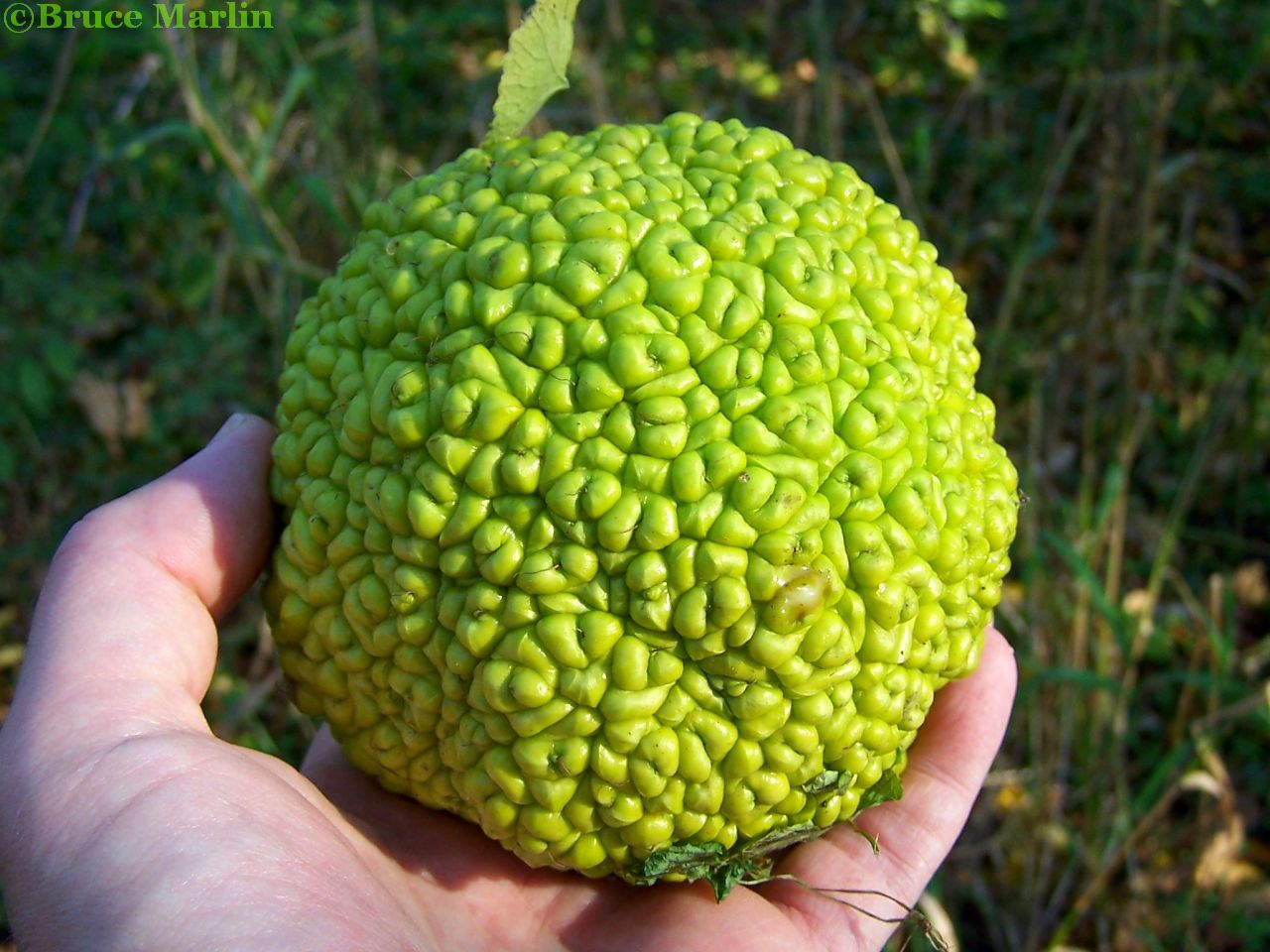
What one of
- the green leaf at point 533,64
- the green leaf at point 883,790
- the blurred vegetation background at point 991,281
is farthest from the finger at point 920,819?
the green leaf at point 533,64

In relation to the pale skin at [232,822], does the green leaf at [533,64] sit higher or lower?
higher

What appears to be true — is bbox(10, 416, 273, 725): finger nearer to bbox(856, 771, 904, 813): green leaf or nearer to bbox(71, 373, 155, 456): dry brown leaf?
bbox(856, 771, 904, 813): green leaf

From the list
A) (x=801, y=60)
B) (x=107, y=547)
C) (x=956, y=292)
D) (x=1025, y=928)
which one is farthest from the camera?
(x=801, y=60)

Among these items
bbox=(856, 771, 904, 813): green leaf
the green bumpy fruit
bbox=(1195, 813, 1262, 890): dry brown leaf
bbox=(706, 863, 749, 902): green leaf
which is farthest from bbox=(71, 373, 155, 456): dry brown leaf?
bbox=(1195, 813, 1262, 890): dry brown leaf

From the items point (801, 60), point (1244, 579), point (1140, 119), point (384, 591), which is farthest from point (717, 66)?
point (384, 591)

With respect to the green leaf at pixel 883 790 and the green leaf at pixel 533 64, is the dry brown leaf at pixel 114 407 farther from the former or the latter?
the green leaf at pixel 883 790

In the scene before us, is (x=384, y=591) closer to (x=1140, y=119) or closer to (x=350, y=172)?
(x=350, y=172)

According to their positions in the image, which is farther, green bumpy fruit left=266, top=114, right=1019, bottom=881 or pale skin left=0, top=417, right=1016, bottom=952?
green bumpy fruit left=266, top=114, right=1019, bottom=881
